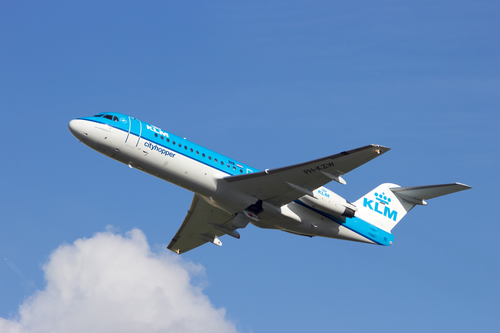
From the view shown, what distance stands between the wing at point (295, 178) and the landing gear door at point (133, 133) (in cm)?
490

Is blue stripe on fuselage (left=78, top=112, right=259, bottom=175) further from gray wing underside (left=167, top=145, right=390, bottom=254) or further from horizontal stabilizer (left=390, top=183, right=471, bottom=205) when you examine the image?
horizontal stabilizer (left=390, top=183, right=471, bottom=205)

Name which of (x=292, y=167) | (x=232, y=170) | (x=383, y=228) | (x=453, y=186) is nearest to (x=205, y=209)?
(x=232, y=170)

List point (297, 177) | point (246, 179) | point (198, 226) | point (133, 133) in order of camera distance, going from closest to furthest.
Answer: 1. point (133, 133)
2. point (297, 177)
3. point (246, 179)
4. point (198, 226)

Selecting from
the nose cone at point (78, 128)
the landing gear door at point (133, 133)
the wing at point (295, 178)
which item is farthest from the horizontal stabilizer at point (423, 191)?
the nose cone at point (78, 128)

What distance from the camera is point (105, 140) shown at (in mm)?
27781

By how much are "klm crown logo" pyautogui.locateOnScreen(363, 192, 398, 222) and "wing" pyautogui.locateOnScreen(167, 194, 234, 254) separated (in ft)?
27.6

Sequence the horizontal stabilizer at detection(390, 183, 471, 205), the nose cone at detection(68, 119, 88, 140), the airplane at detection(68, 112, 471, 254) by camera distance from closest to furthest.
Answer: the nose cone at detection(68, 119, 88, 140) → the airplane at detection(68, 112, 471, 254) → the horizontal stabilizer at detection(390, 183, 471, 205)

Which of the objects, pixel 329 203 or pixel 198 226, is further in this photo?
pixel 198 226

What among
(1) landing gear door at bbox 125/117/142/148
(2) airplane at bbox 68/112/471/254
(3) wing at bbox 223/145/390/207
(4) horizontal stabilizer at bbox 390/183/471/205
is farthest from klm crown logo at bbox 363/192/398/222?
(1) landing gear door at bbox 125/117/142/148

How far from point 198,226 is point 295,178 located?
9.51 metres

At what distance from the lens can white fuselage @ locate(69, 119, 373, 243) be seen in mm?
27781

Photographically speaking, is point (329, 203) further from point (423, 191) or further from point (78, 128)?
point (78, 128)

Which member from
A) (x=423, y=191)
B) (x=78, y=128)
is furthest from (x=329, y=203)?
(x=78, y=128)

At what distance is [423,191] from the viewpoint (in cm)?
3306
